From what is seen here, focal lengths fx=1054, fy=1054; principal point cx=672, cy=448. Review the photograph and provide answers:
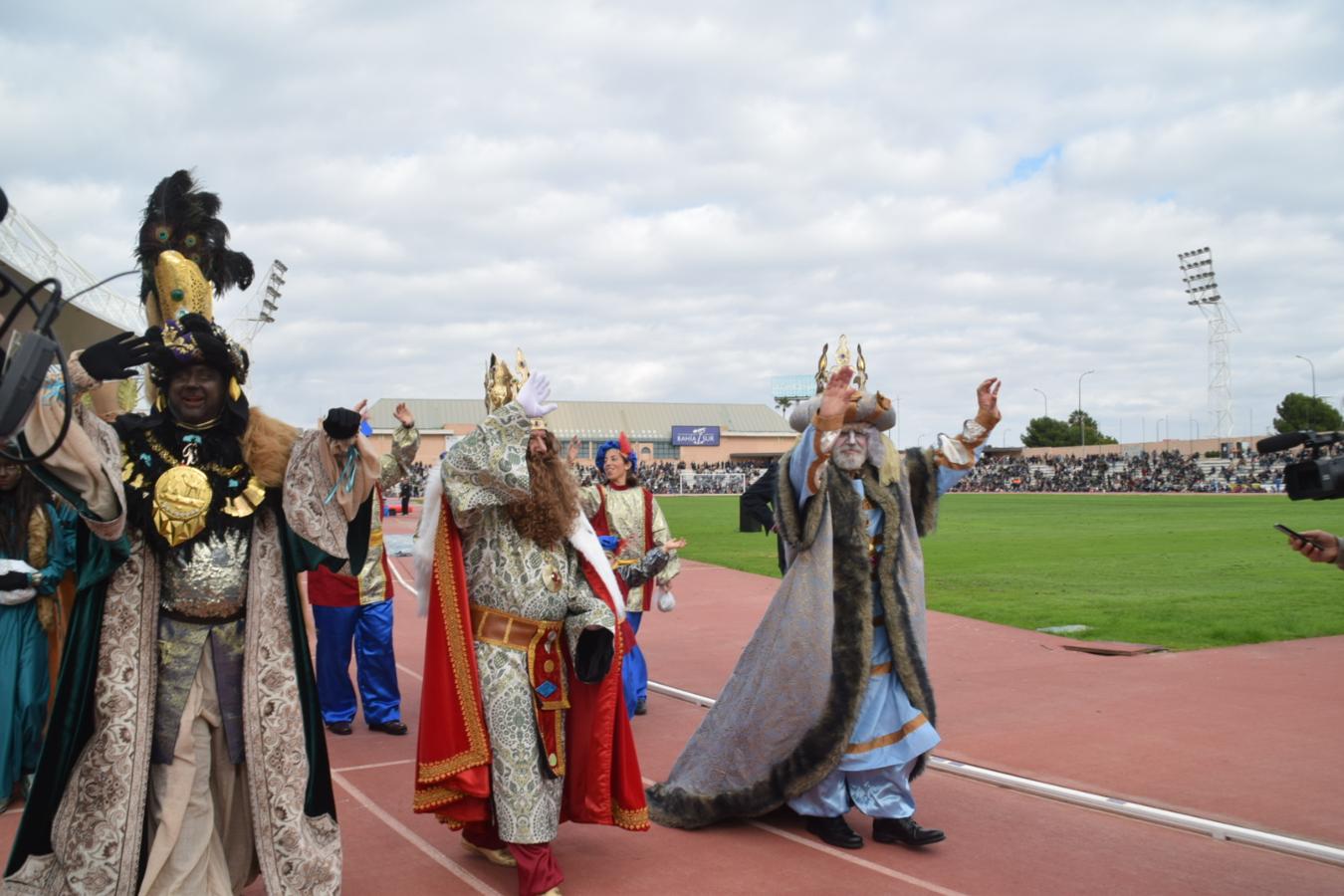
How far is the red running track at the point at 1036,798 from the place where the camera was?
15.3 ft

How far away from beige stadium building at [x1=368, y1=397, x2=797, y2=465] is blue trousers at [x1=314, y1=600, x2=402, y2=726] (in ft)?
262

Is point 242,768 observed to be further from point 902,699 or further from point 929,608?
point 929,608

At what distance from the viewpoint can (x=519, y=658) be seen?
4.57m

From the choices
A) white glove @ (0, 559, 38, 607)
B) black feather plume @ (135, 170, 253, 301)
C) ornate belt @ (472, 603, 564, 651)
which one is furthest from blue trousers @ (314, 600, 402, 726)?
black feather plume @ (135, 170, 253, 301)

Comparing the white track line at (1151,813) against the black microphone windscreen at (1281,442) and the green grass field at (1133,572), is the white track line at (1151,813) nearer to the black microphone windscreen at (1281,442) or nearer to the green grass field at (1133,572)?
the black microphone windscreen at (1281,442)

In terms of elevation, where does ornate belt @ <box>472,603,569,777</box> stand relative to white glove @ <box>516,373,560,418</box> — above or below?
below

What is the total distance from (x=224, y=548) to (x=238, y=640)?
354mm

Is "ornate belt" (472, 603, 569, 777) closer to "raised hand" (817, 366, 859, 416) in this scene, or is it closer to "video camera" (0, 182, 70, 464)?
"raised hand" (817, 366, 859, 416)

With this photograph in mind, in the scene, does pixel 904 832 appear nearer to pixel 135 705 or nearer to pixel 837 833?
pixel 837 833

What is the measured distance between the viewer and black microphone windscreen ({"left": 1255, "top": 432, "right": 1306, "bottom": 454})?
3643 millimetres

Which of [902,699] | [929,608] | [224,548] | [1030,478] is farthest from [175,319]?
[1030,478]

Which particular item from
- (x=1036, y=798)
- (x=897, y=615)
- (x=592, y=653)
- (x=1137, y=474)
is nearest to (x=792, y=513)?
(x=897, y=615)

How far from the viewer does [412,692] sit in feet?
29.6

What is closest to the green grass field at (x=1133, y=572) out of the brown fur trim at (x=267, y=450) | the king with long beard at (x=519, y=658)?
the king with long beard at (x=519, y=658)
